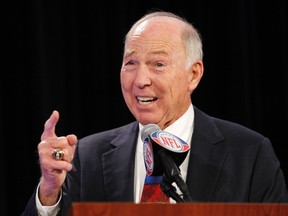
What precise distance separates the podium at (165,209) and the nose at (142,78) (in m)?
1.04

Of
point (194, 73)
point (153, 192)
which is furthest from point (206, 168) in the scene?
point (194, 73)

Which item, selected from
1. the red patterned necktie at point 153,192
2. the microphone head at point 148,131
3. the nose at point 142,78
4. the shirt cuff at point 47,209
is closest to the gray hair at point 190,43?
the nose at point 142,78

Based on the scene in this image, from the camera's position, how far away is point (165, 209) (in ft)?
4.98

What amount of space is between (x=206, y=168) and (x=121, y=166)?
1.09 feet

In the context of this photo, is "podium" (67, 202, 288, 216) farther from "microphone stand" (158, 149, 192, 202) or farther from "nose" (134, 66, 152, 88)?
"nose" (134, 66, 152, 88)

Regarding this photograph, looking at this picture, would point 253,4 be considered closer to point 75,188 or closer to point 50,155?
point 75,188

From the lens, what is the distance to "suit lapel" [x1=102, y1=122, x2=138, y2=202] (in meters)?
2.47

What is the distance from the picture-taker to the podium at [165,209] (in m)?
1.48

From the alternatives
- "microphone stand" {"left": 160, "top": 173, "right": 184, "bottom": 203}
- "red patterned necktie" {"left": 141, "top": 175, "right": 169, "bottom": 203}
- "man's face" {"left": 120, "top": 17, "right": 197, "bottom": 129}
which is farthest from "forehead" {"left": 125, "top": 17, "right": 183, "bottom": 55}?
"microphone stand" {"left": 160, "top": 173, "right": 184, "bottom": 203}

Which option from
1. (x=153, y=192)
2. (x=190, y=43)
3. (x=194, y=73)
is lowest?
(x=153, y=192)

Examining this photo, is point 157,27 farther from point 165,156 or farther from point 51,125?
point 165,156

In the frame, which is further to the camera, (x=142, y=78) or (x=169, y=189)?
(x=142, y=78)

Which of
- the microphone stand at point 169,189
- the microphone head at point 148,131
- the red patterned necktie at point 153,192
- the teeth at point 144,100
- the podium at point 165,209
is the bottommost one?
the red patterned necktie at point 153,192

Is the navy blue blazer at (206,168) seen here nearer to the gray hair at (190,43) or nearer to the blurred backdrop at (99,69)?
the gray hair at (190,43)
